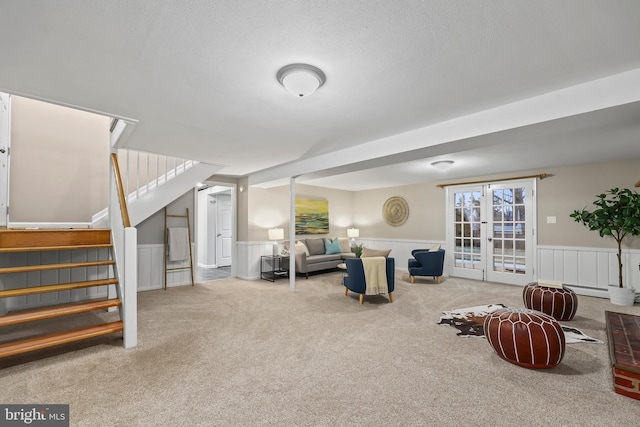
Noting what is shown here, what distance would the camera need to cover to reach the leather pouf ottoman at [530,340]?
7.64 feet

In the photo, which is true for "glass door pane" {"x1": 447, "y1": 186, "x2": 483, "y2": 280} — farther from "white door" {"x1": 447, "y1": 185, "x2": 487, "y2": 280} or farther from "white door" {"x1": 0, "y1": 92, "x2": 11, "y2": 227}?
"white door" {"x1": 0, "y1": 92, "x2": 11, "y2": 227}

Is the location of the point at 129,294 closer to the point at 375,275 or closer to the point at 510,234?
the point at 375,275

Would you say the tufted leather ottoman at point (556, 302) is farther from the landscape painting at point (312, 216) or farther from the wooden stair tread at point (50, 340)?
the landscape painting at point (312, 216)

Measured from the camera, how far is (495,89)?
2375 mm

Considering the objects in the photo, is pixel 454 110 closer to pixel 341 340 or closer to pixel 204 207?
pixel 341 340

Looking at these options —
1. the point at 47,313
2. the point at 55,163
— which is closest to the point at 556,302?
the point at 47,313

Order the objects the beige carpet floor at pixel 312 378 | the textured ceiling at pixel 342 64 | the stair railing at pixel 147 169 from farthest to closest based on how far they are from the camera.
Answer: the stair railing at pixel 147 169
the beige carpet floor at pixel 312 378
the textured ceiling at pixel 342 64

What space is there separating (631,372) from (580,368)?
1.45 ft

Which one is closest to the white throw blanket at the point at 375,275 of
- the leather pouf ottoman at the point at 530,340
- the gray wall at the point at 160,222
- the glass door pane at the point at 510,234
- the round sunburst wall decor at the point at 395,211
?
the leather pouf ottoman at the point at 530,340

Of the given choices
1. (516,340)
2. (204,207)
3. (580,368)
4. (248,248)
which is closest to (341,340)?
(516,340)

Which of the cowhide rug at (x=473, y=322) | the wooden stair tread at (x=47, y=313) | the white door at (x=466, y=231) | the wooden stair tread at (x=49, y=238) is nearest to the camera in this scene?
the wooden stair tread at (x=47, y=313)

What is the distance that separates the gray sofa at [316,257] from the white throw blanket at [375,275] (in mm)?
2204

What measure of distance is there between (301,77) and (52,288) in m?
3.01

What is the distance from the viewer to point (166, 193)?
4969 mm
